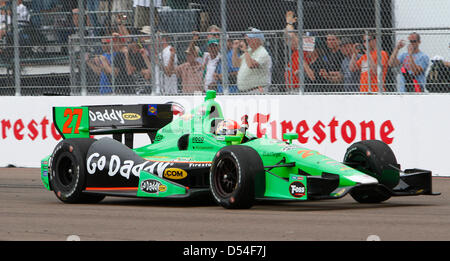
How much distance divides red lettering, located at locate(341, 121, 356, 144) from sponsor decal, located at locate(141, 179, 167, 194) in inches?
198

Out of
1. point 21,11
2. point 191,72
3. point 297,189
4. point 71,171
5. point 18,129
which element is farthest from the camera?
point 21,11

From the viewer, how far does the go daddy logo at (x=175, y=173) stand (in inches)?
391

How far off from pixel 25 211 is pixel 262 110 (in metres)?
6.23

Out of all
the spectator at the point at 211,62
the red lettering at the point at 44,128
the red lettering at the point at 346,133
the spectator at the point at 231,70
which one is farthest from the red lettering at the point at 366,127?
the red lettering at the point at 44,128

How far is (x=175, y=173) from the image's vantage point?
9.97m

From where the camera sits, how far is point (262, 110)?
15109 mm

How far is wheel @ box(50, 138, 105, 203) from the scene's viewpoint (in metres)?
10.5

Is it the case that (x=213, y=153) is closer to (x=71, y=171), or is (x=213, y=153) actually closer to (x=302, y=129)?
(x=71, y=171)

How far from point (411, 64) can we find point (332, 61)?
4.11 feet

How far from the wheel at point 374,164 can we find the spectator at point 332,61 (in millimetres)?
4136

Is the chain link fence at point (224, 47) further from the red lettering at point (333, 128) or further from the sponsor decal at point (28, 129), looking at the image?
the sponsor decal at point (28, 129)

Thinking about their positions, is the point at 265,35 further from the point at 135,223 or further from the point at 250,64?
the point at 135,223

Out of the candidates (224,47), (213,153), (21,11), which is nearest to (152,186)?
(213,153)

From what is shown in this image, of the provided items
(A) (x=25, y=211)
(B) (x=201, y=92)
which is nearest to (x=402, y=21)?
(B) (x=201, y=92)
